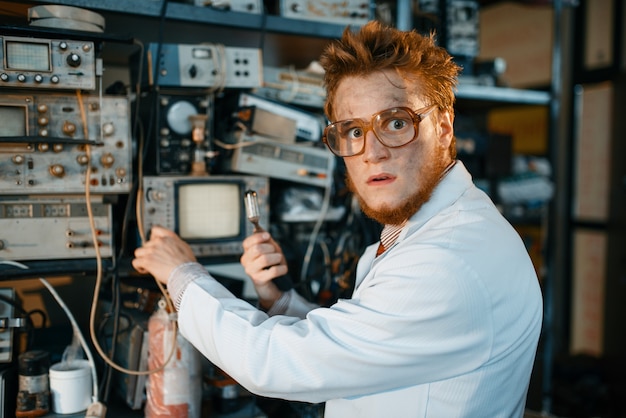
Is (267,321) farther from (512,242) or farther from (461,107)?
(461,107)

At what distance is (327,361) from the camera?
1083 millimetres

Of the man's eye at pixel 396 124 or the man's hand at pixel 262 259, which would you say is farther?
the man's hand at pixel 262 259

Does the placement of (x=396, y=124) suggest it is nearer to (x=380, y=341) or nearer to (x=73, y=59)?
(x=380, y=341)

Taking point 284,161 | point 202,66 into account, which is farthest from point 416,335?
point 202,66

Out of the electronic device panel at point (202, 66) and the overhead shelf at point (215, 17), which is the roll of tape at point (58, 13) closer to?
the overhead shelf at point (215, 17)

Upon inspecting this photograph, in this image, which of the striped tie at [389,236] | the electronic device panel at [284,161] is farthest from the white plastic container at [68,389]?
the striped tie at [389,236]

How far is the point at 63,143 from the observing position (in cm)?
146

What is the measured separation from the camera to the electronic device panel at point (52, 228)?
145cm

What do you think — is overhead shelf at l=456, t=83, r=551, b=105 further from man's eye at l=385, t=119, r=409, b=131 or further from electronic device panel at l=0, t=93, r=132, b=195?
electronic device panel at l=0, t=93, r=132, b=195

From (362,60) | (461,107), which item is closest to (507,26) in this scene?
(461,107)

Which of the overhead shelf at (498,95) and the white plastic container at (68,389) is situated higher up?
the overhead shelf at (498,95)

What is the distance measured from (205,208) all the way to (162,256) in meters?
0.31

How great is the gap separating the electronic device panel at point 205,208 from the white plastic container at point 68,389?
438 mm

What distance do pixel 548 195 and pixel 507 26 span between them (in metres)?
2.15
